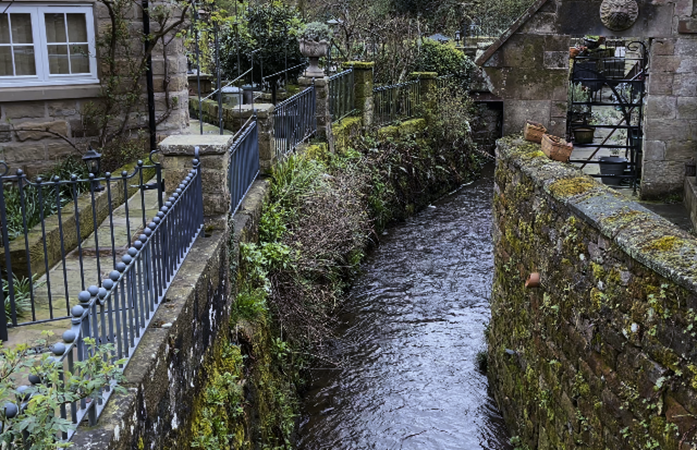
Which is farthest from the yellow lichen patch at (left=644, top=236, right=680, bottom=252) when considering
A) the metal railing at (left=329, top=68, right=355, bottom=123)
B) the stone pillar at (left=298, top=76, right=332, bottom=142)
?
the metal railing at (left=329, top=68, right=355, bottom=123)

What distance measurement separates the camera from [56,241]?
23.1ft

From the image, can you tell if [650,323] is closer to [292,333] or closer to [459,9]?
[292,333]

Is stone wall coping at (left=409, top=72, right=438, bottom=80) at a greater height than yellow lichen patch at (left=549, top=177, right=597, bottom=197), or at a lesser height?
greater

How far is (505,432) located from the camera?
7.93 metres

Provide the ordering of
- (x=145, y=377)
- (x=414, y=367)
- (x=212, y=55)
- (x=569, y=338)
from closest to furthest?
(x=145, y=377)
(x=569, y=338)
(x=414, y=367)
(x=212, y=55)

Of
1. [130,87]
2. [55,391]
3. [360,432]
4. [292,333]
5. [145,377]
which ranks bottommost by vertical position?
[360,432]

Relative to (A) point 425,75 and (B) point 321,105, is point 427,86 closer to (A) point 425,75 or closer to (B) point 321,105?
(A) point 425,75

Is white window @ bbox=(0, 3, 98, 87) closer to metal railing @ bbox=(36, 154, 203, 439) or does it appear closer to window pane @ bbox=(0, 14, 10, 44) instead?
window pane @ bbox=(0, 14, 10, 44)

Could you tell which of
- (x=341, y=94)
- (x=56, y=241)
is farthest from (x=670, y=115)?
(x=56, y=241)

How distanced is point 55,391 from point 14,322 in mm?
2568

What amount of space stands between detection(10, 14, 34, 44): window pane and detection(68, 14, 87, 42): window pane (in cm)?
50

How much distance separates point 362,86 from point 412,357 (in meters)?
7.52

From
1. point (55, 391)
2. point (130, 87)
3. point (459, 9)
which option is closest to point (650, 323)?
point (55, 391)

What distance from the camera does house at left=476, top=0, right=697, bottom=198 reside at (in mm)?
8523
